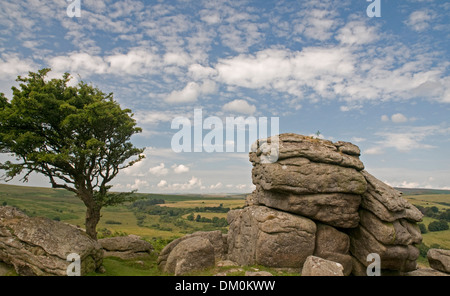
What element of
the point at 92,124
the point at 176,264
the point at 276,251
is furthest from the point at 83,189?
the point at 276,251

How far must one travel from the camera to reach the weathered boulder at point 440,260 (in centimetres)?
3019

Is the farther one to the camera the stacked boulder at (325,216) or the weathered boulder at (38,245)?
the stacked boulder at (325,216)

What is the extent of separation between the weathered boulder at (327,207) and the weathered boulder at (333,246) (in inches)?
35.1

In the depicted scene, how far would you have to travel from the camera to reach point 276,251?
24.8 meters

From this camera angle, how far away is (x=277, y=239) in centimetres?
2506

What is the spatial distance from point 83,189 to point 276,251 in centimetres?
2378

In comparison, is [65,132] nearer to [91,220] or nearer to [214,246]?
[91,220]

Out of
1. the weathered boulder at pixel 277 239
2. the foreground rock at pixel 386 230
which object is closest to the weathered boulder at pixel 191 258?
the weathered boulder at pixel 277 239

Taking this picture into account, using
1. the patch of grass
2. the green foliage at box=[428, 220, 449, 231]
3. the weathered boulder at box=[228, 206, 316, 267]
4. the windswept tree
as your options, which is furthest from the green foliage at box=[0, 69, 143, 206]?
the green foliage at box=[428, 220, 449, 231]

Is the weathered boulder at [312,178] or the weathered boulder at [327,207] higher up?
the weathered boulder at [312,178]

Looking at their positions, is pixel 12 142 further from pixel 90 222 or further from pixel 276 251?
pixel 276 251

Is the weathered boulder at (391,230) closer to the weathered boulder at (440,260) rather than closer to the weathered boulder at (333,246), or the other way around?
the weathered boulder at (333,246)

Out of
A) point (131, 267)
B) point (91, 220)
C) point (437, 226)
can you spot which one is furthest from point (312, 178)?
point (437, 226)

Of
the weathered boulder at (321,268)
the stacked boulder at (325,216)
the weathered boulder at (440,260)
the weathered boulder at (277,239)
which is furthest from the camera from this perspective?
the weathered boulder at (440,260)
